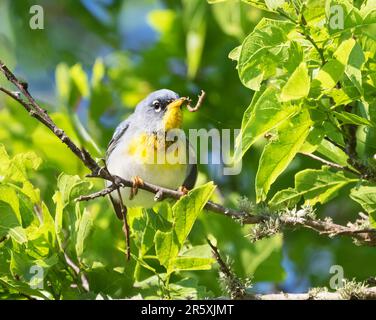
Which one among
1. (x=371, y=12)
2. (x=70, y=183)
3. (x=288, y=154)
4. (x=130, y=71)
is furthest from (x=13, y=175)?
(x=130, y=71)

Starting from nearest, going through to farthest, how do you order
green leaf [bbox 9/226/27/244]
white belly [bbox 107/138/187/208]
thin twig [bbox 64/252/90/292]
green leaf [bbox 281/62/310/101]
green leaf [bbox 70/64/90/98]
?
green leaf [bbox 281/62/310/101]
green leaf [bbox 9/226/27/244]
thin twig [bbox 64/252/90/292]
white belly [bbox 107/138/187/208]
green leaf [bbox 70/64/90/98]

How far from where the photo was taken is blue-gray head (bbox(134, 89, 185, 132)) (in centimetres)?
353

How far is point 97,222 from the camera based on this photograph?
339 centimetres

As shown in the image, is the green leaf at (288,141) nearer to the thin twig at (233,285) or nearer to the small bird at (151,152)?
the thin twig at (233,285)

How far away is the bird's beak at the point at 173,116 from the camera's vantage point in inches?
139

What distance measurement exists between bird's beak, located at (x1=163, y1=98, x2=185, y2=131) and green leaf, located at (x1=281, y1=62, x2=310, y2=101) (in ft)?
5.26

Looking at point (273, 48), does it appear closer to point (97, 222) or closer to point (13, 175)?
point (13, 175)

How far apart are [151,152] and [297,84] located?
1523 mm

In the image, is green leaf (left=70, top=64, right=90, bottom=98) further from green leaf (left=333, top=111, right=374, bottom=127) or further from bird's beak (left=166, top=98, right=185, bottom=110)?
green leaf (left=333, top=111, right=374, bottom=127)

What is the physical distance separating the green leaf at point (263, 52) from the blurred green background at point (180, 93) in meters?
1.28

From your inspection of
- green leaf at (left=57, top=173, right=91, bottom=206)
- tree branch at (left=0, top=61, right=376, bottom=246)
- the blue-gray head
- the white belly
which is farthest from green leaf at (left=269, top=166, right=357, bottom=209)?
the blue-gray head

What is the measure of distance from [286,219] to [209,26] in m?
2.27

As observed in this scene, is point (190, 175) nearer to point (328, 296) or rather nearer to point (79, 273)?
point (79, 273)

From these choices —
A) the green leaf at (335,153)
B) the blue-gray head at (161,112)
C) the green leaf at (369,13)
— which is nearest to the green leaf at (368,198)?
the green leaf at (335,153)
